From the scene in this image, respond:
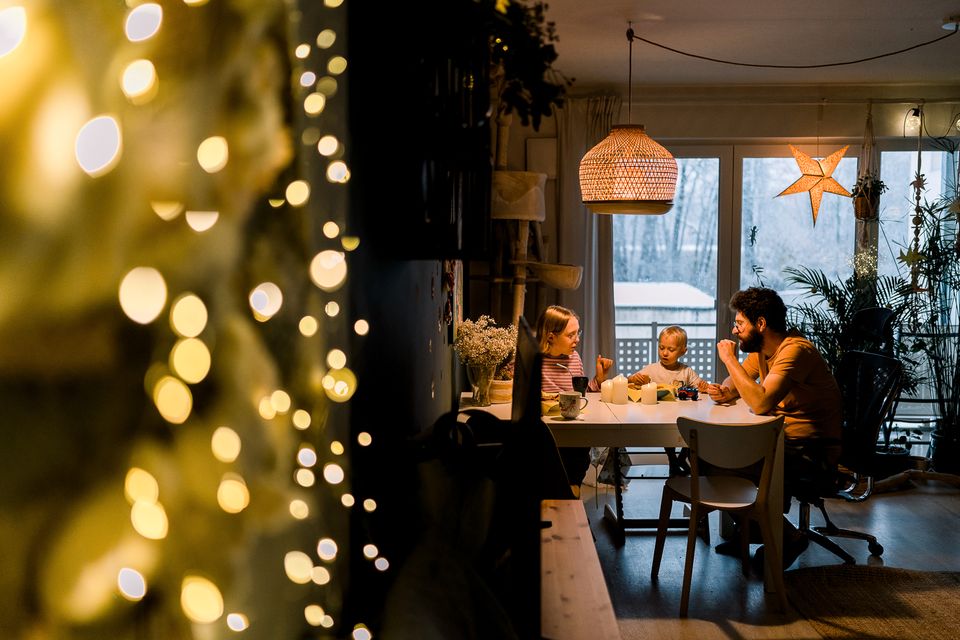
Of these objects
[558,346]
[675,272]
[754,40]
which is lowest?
[558,346]

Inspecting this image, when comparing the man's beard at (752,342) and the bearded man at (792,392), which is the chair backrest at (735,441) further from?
the man's beard at (752,342)

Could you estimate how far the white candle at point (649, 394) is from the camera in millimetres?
4031

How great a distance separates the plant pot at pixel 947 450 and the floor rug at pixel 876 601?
184 centimetres

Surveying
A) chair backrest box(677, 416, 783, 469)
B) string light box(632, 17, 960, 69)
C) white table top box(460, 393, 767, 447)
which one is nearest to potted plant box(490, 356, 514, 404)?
white table top box(460, 393, 767, 447)

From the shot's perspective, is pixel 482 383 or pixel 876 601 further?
pixel 482 383

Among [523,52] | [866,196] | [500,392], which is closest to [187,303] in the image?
[523,52]

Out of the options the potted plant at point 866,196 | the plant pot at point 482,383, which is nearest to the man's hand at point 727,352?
the plant pot at point 482,383

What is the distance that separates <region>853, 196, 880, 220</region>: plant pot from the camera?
5.79 meters

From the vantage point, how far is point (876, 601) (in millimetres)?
3471

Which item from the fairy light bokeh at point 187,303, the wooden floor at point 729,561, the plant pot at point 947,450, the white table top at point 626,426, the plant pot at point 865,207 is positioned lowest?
the wooden floor at point 729,561

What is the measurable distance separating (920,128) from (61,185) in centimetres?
629

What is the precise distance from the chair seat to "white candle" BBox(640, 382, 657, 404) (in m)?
0.52

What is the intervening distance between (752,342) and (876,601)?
1.24 m

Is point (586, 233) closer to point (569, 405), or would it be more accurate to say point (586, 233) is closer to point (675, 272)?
point (675, 272)
